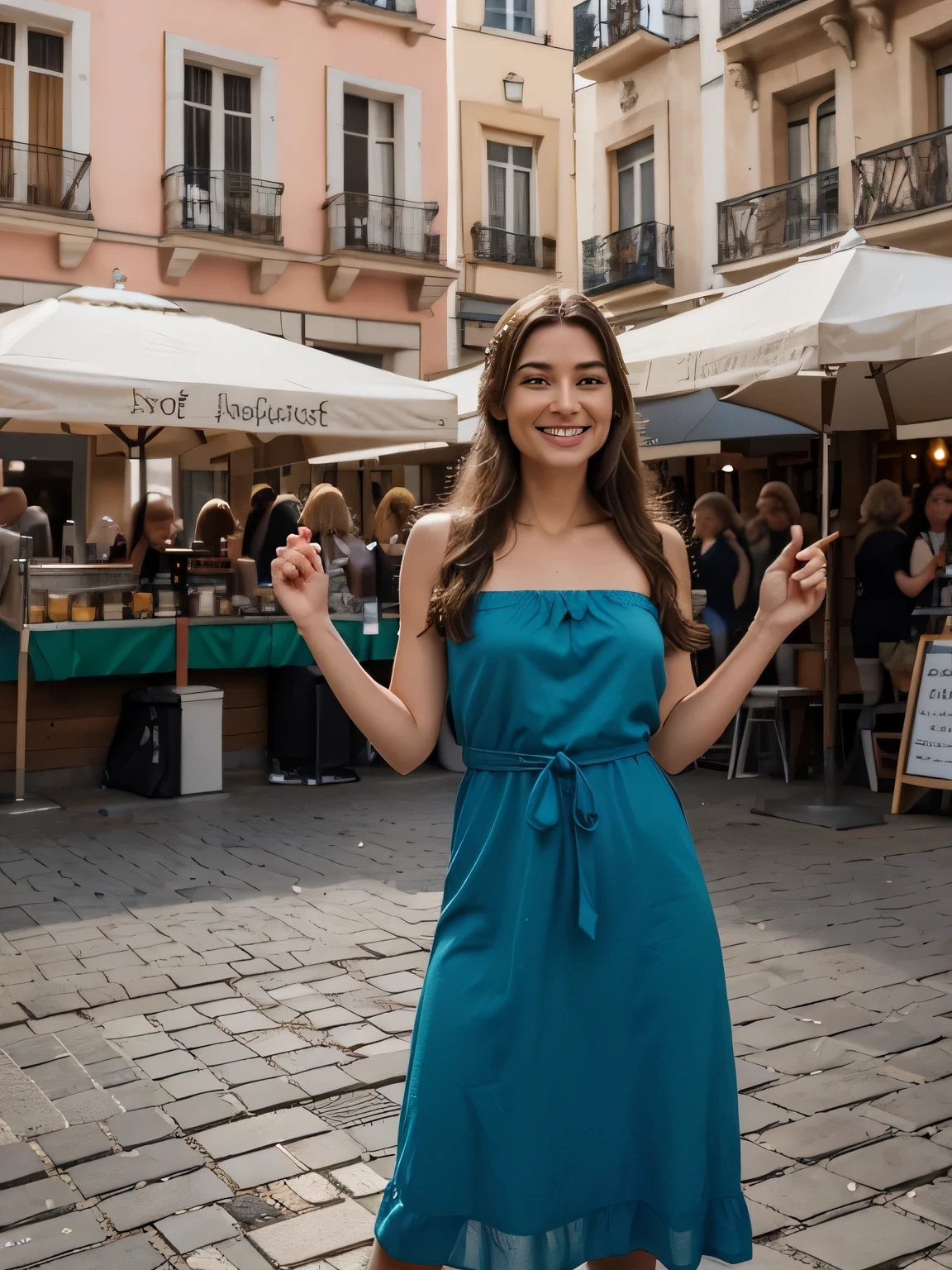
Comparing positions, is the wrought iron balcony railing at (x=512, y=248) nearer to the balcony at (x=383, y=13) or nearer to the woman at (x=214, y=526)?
the balcony at (x=383, y=13)

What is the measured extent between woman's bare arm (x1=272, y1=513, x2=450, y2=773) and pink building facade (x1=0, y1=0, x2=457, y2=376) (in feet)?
50.9

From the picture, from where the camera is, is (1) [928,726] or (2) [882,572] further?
(2) [882,572]

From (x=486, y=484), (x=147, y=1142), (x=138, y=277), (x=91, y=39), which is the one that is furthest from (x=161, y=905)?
(x=91, y=39)

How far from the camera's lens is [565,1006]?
2123 millimetres

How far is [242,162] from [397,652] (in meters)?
17.7

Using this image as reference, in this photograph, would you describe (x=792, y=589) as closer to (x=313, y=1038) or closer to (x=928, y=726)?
(x=313, y=1038)

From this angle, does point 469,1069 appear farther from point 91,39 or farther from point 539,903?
point 91,39

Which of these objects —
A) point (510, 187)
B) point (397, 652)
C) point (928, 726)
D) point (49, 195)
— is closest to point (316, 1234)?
point (397, 652)

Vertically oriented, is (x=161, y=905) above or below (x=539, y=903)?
below

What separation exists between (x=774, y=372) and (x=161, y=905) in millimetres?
3987

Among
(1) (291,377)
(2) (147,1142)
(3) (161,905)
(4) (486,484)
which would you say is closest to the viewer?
(4) (486,484)

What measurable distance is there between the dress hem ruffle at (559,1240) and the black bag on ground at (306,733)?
23.6 feet

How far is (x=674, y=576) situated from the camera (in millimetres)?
2457

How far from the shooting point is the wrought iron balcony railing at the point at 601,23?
65.8ft
